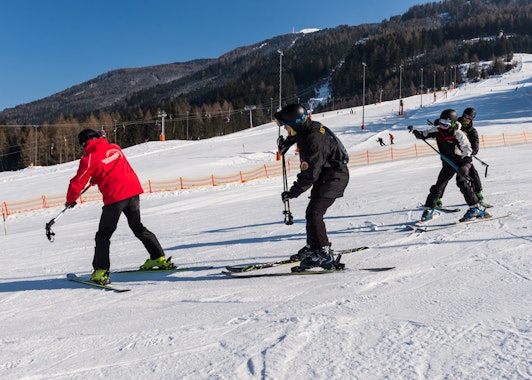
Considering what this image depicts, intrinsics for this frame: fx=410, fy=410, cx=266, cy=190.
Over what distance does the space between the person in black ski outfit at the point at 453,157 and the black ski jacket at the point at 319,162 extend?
2850 millimetres

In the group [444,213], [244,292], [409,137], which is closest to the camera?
[244,292]

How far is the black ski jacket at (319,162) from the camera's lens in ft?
13.0

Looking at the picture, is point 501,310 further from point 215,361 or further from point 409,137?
point 409,137

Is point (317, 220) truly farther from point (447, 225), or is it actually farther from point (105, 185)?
point (447, 225)

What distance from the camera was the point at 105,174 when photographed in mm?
4496

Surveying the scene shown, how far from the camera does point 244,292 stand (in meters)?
3.75

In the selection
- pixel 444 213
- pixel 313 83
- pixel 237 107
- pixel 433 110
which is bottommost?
pixel 444 213

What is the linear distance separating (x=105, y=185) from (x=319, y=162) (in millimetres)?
2367

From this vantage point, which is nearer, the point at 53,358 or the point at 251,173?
the point at 53,358

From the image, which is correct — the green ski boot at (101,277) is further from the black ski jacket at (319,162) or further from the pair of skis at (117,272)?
the black ski jacket at (319,162)

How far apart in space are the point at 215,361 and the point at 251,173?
2219 cm

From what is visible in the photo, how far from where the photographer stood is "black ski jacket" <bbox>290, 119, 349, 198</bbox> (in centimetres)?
396

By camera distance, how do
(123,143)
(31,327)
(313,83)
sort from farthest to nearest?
(313,83) → (123,143) → (31,327)

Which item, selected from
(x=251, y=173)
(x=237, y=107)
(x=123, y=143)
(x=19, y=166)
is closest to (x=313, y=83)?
(x=237, y=107)
